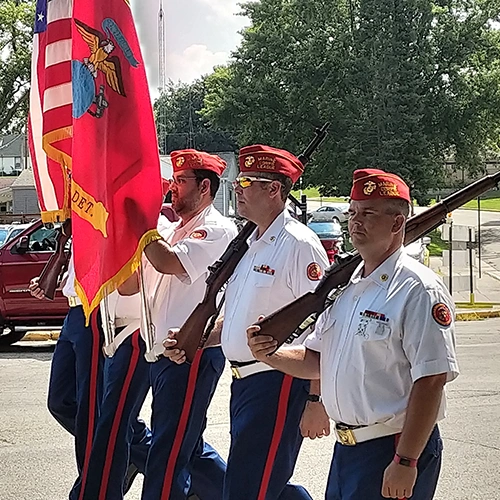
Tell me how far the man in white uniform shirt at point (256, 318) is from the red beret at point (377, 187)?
0.82m

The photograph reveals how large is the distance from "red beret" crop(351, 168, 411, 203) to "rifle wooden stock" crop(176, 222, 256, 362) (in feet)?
3.44

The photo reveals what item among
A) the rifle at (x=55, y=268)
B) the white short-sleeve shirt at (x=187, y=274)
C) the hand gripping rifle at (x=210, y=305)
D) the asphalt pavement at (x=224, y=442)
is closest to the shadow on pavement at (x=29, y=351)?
the asphalt pavement at (x=224, y=442)

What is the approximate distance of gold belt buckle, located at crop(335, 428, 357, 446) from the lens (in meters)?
3.43

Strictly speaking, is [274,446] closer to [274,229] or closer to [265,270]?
[265,270]

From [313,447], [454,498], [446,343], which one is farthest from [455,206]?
[313,447]

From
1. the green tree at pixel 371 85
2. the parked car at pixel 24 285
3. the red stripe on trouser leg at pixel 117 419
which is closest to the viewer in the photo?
the red stripe on trouser leg at pixel 117 419

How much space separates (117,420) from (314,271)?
1.54m

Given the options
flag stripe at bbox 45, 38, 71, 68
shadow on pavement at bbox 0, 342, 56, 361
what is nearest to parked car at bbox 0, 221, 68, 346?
shadow on pavement at bbox 0, 342, 56, 361

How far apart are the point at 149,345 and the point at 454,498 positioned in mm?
2358

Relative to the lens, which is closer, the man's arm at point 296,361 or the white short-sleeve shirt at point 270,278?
the man's arm at point 296,361

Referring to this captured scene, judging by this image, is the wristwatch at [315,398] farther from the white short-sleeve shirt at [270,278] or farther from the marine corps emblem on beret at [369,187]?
the marine corps emblem on beret at [369,187]

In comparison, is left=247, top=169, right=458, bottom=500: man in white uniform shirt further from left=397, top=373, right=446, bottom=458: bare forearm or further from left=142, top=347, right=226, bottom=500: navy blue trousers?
left=142, top=347, right=226, bottom=500: navy blue trousers

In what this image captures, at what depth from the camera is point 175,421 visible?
4758 mm

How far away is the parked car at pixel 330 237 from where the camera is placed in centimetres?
1573
